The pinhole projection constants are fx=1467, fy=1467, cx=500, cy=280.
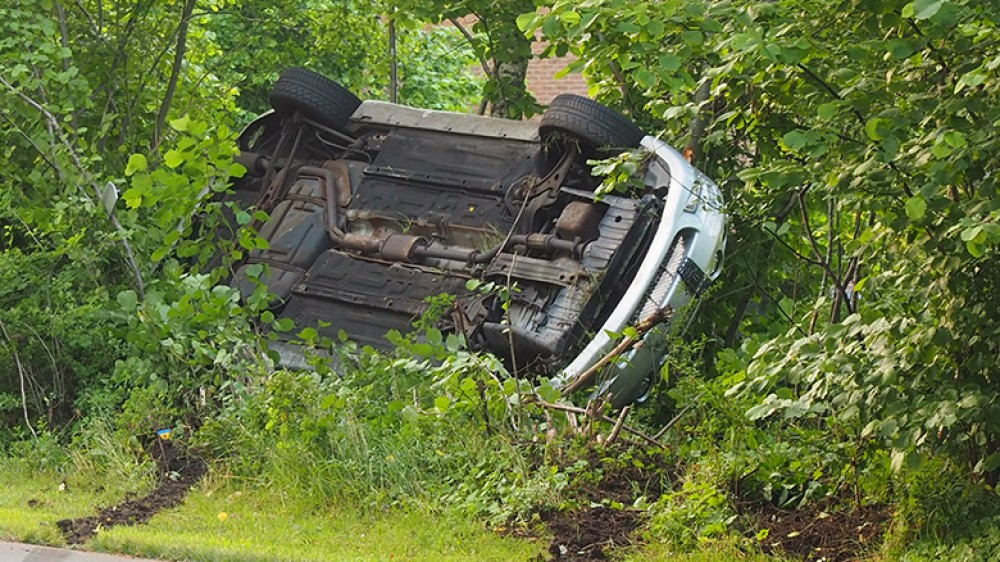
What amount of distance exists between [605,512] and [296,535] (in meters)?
1.45

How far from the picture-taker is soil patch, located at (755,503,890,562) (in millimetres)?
6301

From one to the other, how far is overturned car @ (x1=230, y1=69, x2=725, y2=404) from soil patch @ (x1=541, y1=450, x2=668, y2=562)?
44.6 inches

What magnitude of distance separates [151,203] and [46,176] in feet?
5.90

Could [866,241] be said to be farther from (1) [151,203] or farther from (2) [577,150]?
(1) [151,203]

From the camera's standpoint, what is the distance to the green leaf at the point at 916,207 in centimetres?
552

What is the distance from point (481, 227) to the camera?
10.0 m

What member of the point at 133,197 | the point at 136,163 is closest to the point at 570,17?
the point at 136,163

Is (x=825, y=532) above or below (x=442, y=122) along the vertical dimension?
below

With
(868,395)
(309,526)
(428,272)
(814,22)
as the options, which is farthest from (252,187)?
(868,395)

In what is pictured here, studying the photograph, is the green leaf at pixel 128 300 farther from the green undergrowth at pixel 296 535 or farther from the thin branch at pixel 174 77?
the thin branch at pixel 174 77

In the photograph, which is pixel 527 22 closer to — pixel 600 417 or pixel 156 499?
pixel 600 417

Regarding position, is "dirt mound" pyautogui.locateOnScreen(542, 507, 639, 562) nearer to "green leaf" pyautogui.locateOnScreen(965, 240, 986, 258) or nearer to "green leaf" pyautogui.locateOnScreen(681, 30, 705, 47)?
"green leaf" pyautogui.locateOnScreen(965, 240, 986, 258)

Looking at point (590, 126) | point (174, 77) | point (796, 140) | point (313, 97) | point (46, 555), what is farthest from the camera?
point (174, 77)

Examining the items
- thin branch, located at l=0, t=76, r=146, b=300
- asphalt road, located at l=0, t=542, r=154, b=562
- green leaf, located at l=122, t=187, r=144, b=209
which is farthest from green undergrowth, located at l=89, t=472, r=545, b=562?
thin branch, located at l=0, t=76, r=146, b=300
